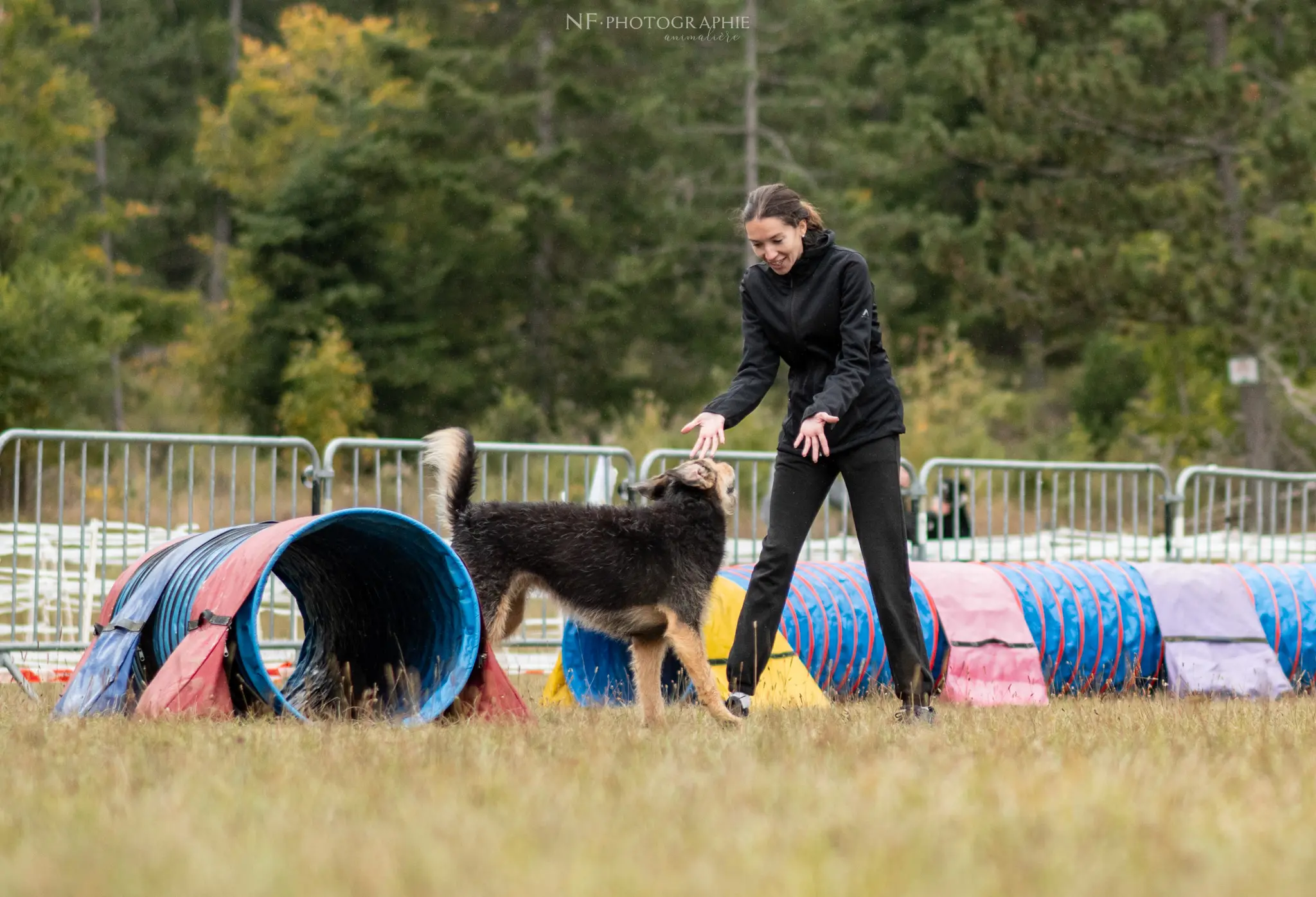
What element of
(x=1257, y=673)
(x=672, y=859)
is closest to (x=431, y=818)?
(x=672, y=859)

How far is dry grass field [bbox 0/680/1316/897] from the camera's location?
2502 millimetres

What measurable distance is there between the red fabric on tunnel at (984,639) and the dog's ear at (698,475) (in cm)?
191

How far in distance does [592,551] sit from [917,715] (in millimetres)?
1361

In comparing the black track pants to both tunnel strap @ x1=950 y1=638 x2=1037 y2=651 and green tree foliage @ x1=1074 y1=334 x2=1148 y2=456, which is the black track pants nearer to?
tunnel strap @ x1=950 y1=638 x2=1037 y2=651

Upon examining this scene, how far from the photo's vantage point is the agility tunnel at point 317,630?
209 inches

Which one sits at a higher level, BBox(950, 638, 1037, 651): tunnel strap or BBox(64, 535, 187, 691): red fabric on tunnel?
BBox(64, 535, 187, 691): red fabric on tunnel

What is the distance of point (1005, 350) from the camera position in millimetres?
35281

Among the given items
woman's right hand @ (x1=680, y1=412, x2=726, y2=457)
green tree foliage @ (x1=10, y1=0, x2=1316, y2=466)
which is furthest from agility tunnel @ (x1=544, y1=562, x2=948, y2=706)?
green tree foliage @ (x1=10, y1=0, x2=1316, y2=466)

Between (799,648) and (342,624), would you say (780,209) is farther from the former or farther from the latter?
(342,624)

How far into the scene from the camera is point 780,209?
534 cm

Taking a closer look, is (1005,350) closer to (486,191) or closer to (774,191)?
(486,191)

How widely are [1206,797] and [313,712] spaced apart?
3.61 meters

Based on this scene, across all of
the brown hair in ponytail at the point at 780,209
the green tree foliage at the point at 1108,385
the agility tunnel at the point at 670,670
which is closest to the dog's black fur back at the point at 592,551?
the agility tunnel at the point at 670,670

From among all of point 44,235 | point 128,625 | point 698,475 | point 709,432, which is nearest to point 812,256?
point 709,432
